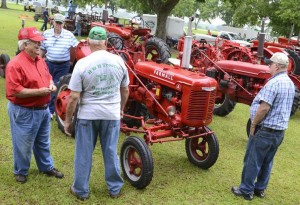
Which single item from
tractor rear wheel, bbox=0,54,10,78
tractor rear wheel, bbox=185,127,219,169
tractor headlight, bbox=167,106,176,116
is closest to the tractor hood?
tractor headlight, bbox=167,106,176,116

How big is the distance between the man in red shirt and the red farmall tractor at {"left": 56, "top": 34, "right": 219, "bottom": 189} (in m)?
1.08

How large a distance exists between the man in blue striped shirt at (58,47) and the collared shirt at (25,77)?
2.12m

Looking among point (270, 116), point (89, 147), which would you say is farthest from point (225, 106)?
point (89, 147)

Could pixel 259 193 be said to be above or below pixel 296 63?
below

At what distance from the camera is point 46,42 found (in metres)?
5.84

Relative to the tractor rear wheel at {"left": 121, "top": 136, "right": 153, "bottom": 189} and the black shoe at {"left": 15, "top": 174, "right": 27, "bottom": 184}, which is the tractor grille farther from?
the black shoe at {"left": 15, "top": 174, "right": 27, "bottom": 184}

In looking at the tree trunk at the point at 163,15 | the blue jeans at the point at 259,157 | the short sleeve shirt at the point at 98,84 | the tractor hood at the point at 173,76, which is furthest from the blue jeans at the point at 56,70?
the tree trunk at the point at 163,15

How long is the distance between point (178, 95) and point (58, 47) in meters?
2.23

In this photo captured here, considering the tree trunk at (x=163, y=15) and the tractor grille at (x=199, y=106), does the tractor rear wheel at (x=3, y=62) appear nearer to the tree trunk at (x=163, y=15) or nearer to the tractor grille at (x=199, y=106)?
the tractor grille at (x=199, y=106)

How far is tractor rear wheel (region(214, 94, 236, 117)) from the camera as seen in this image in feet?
25.3

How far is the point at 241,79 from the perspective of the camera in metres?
6.98

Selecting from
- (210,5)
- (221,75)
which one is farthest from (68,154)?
(210,5)

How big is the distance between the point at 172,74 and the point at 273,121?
4.69ft

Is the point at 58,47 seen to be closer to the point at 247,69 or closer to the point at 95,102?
the point at 95,102
